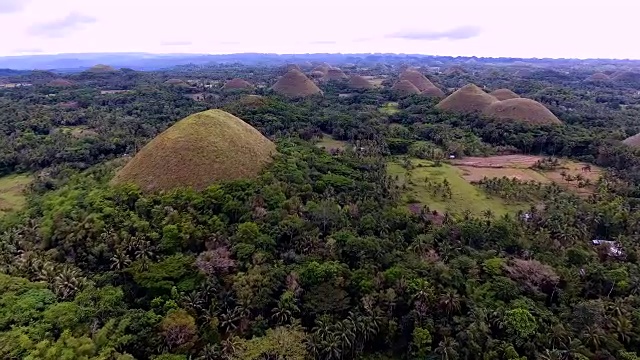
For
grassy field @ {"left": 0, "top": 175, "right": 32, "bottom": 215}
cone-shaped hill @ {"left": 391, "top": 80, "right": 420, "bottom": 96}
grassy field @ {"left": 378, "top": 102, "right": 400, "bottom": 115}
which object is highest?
cone-shaped hill @ {"left": 391, "top": 80, "right": 420, "bottom": 96}

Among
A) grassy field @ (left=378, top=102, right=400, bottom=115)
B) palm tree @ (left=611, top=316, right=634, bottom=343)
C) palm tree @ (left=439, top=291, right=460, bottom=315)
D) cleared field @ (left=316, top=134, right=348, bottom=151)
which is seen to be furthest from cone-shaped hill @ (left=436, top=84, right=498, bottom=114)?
palm tree @ (left=439, top=291, right=460, bottom=315)

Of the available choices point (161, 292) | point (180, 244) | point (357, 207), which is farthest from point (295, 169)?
point (161, 292)

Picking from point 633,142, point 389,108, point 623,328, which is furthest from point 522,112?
point 623,328

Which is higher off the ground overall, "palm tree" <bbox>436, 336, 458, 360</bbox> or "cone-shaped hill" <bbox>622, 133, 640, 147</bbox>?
"cone-shaped hill" <bbox>622, 133, 640, 147</bbox>

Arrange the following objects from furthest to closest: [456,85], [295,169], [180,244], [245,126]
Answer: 1. [456,85]
2. [245,126]
3. [295,169]
4. [180,244]

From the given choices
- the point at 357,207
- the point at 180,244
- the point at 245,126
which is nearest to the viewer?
the point at 180,244

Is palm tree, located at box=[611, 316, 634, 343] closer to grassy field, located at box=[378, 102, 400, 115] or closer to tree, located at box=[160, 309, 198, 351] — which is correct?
tree, located at box=[160, 309, 198, 351]

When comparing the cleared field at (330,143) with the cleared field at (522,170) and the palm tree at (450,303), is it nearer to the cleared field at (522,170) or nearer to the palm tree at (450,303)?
the cleared field at (522,170)

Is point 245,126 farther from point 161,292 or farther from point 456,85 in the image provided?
point 456,85
